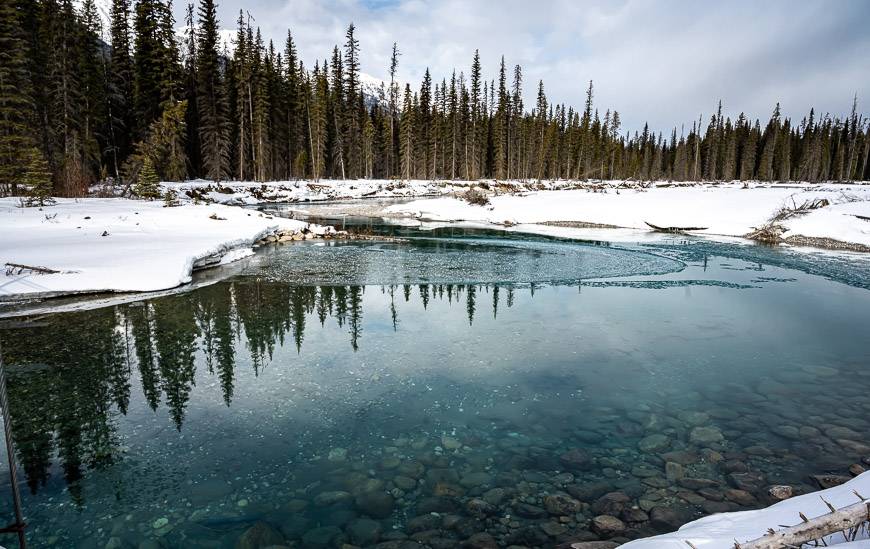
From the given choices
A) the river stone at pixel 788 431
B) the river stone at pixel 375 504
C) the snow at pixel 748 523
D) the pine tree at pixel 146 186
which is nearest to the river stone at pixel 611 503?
the snow at pixel 748 523

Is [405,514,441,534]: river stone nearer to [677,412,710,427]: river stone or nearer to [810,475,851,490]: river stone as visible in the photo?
[677,412,710,427]: river stone

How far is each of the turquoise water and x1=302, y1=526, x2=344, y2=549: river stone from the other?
0.07 ft

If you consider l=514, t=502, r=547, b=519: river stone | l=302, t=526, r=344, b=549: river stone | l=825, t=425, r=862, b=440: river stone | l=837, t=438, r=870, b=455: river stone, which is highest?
l=825, t=425, r=862, b=440: river stone

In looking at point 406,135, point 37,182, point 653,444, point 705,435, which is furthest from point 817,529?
point 406,135

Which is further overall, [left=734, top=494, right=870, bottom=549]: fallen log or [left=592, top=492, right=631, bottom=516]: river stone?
[left=592, top=492, right=631, bottom=516]: river stone

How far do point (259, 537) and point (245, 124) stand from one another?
53365 millimetres

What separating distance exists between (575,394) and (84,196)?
30532mm

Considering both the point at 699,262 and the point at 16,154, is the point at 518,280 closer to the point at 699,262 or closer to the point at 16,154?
the point at 699,262

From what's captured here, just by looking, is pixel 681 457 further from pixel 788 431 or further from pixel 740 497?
pixel 788 431

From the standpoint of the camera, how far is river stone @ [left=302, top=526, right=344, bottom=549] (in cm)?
393

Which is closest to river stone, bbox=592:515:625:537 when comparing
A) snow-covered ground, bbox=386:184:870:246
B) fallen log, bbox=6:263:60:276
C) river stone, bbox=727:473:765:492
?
river stone, bbox=727:473:765:492

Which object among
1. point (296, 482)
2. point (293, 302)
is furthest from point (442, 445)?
point (293, 302)

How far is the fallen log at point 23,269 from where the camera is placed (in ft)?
36.4

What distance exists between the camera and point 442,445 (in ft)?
17.8
